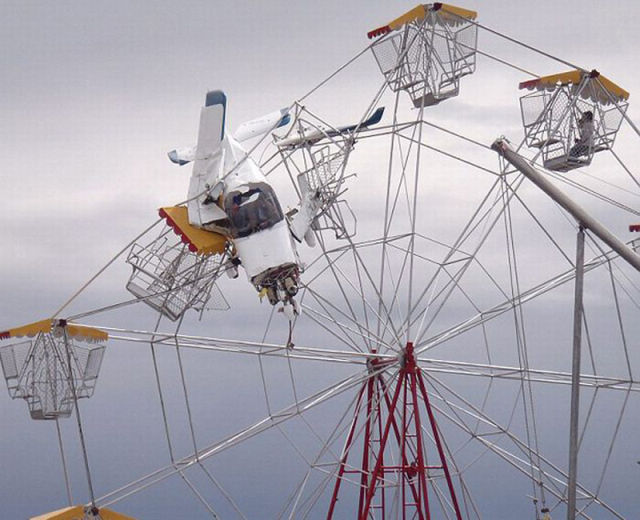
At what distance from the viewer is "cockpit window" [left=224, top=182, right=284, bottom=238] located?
43562 mm

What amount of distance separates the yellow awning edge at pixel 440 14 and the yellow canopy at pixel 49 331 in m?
15.8

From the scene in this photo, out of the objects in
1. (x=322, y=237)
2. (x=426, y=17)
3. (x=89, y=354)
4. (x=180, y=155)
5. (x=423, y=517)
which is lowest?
(x=423, y=517)

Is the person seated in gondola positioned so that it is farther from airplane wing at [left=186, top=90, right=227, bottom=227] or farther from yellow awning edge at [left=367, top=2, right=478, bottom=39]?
airplane wing at [left=186, top=90, right=227, bottom=227]

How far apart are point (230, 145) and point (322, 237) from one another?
5978mm

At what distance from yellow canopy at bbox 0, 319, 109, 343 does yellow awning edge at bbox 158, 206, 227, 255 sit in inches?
230

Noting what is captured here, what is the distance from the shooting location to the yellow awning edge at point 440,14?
4478cm

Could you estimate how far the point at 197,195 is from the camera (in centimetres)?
4497

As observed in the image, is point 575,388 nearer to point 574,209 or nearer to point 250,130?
point 574,209

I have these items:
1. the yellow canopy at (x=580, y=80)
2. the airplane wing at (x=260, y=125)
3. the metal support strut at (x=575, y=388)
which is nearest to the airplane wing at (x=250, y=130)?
the airplane wing at (x=260, y=125)

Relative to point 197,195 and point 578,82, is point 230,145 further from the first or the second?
point 578,82

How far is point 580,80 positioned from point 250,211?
1311 cm

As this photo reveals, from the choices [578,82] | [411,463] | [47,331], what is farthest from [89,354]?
[578,82]

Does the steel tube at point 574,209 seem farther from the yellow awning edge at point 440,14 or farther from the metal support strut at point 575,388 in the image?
the yellow awning edge at point 440,14

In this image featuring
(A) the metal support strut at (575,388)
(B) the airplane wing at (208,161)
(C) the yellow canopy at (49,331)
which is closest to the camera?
(A) the metal support strut at (575,388)
